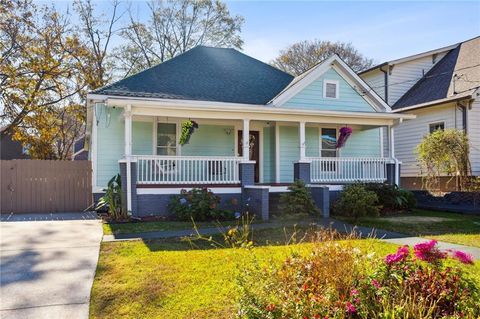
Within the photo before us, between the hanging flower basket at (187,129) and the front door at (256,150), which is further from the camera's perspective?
the front door at (256,150)

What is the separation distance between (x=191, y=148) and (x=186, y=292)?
31.8 ft

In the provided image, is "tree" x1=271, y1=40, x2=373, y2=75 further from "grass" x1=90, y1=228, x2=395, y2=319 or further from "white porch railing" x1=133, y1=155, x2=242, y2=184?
"grass" x1=90, y1=228, x2=395, y2=319

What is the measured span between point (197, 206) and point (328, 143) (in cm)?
712

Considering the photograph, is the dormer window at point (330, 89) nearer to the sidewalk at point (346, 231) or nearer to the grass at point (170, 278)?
the sidewalk at point (346, 231)

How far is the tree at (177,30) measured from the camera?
3031cm

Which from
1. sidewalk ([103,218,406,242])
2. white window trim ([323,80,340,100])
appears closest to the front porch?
white window trim ([323,80,340,100])

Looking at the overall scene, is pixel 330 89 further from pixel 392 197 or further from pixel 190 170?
pixel 190 170

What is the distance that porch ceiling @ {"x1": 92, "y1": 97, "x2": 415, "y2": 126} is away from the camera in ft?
37.1

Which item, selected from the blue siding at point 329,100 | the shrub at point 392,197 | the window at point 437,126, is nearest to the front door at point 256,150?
the blue siding at point 329,100

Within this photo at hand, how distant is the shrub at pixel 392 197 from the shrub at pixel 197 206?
5.03 m

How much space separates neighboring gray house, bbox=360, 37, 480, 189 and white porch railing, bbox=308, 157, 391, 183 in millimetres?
4743

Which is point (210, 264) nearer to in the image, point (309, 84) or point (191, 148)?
point (191, 148)

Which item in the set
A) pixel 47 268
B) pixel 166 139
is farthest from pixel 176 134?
pixel 47 268

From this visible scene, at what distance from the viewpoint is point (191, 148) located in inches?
A: 553
